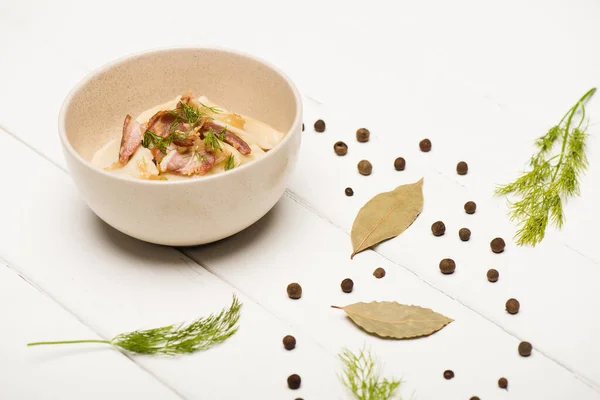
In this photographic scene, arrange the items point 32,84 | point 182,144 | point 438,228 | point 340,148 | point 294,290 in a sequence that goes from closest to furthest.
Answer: point 294,290, point 182,144, point 438,228, point 340,148, point 32,84

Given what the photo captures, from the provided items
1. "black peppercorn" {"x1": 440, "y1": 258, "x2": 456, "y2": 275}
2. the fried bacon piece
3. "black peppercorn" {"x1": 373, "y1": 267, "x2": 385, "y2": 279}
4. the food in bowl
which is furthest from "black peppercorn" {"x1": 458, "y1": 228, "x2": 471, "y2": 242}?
the fried bacon piece

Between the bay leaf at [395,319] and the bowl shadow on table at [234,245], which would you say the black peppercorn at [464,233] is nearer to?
the bay leaf at [395,319]

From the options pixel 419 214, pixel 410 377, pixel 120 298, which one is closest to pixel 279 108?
pixel 419 214

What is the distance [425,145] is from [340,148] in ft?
0.93

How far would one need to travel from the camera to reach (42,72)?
134 inches

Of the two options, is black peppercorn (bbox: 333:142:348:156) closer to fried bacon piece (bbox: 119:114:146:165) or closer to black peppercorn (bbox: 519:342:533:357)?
fried bacon piece (bbox: 119:114:146:165)

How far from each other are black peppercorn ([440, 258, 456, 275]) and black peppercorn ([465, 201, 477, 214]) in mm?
266

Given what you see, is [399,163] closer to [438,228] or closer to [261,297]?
[438,228]

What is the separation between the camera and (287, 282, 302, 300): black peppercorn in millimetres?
2492

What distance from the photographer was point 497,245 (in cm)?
264

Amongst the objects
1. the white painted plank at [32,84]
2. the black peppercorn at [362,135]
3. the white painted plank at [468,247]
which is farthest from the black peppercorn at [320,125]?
the white painted plank at [32,84]

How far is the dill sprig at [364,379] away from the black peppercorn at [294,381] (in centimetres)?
11

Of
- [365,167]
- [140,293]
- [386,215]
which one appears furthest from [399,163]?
[140,293]

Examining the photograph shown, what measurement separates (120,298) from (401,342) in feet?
2.48
